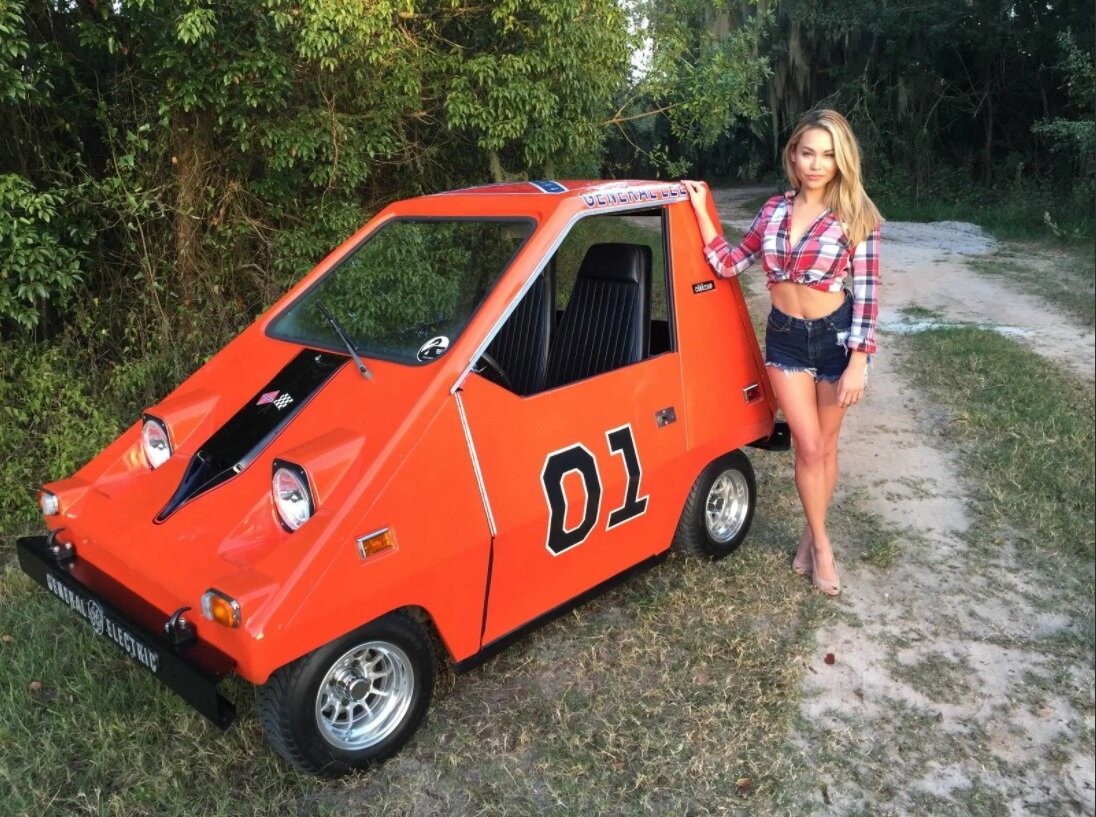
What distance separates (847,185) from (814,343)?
2.05 ft

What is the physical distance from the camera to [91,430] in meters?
5.07

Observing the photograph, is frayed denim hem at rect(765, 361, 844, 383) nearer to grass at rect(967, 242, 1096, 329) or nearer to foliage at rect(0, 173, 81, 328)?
grass at rect(967, 242, 1096, 329)

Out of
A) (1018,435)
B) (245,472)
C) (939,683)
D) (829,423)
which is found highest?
(245,472)

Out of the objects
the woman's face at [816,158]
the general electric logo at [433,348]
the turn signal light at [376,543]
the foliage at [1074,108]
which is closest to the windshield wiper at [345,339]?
the general electric logo at [433,348]

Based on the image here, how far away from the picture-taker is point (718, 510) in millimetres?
4012

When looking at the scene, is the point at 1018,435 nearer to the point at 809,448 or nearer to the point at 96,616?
the point at 809,448

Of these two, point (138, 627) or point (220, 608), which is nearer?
point (220, 608)

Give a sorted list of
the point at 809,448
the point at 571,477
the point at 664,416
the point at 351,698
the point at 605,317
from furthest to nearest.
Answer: the point at 605,317, the point at 809,448, the point at 664,416, the point at 571,477, the point at 351,698

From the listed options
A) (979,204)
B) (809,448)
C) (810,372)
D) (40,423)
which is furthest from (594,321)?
(979,204)

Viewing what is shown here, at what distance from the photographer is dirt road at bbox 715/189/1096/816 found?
2.61 meters

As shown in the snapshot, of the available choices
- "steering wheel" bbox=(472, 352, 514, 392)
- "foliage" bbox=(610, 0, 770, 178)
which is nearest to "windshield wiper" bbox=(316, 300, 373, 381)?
"steering wheel" bbox=(472, 352, 514, 392)

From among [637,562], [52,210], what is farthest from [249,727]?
[52,210]

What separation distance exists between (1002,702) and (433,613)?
205cm

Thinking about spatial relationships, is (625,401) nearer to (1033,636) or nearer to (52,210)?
(1033,636)
